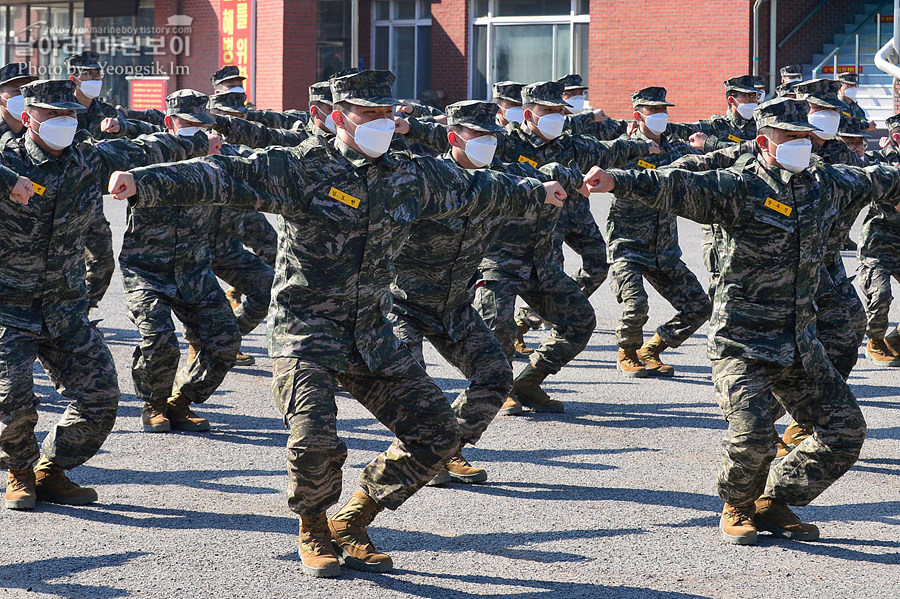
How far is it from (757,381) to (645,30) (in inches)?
874

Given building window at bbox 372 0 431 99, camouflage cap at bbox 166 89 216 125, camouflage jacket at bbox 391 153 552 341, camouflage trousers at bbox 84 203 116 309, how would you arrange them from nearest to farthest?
camouflage jacket at bbox 391 153 552 341
camouflage cap at bbox 166 89 216 125
camouflage trousers at bbox 84 203 116 309
building window at bbox 372 0 431 99

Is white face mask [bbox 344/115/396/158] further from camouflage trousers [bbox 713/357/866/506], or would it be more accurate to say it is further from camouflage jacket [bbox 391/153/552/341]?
camouflage trousers [bbox 713/357/866/506]

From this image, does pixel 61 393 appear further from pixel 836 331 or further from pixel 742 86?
pixel 742 86

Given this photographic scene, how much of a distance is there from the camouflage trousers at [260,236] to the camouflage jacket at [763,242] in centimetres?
544

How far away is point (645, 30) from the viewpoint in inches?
1076

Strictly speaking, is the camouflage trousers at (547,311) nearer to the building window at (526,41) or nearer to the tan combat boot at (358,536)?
the tan combat boot at (358,536)

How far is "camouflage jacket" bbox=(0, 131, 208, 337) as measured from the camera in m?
6.61

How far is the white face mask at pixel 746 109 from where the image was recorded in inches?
517

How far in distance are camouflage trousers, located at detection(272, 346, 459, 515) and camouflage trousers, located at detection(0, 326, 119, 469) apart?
4.67 feet

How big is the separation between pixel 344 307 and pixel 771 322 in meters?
2.18

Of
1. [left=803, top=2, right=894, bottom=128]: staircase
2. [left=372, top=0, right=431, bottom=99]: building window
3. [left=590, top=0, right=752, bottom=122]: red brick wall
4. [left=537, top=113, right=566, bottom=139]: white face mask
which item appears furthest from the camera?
[left=372, top=0, right=431, bottom=99]: building window

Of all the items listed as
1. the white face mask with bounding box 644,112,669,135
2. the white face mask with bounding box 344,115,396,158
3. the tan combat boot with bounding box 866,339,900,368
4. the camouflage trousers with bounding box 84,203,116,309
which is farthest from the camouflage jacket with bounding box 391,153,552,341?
the tan combat boot with bounding box 866,339,900,368

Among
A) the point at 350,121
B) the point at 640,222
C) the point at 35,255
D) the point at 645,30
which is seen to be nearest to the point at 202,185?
the point at 350,121

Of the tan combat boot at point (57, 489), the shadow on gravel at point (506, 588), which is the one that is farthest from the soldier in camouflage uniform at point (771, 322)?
the tan combat boot at point (57, 489)
